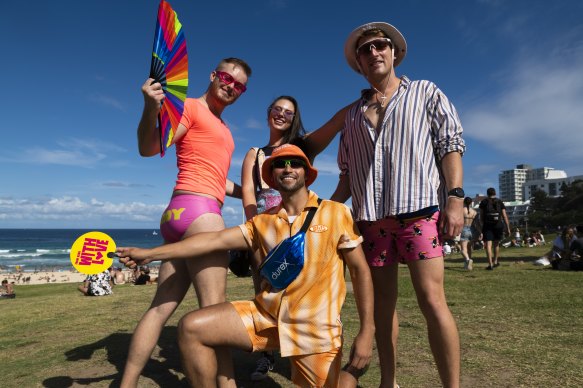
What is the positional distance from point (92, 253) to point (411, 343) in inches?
124

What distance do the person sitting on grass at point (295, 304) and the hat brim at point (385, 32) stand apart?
37.3 inches

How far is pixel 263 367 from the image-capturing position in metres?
3.49

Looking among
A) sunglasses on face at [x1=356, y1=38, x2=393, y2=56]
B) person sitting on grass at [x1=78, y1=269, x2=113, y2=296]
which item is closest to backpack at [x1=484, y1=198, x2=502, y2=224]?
sunglasses on face at [x1=356, y1=38, x2=393, y2=56]

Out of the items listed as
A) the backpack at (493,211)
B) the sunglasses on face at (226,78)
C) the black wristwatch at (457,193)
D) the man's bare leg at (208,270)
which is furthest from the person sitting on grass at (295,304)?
the backpack at (493,211)

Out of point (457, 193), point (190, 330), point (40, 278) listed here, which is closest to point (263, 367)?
point (190, 330)

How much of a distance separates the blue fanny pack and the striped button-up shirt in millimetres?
558

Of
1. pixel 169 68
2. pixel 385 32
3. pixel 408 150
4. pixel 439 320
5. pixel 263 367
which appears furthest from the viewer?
pixel 263 367

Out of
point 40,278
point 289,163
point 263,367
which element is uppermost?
point 289,163

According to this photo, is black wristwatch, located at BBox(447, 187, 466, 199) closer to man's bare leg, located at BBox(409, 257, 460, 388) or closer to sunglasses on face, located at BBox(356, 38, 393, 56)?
man's bare leg, located at BBox(409, 257, 460, 388)

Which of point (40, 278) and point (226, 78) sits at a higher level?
point (226, 78)

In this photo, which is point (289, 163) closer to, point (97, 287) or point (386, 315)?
point (386, 315)

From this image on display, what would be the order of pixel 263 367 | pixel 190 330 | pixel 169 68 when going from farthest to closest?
pixel 263 367
pixel 169 68
pixel 190 330

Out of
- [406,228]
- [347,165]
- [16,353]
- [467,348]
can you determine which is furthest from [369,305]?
[16,353]

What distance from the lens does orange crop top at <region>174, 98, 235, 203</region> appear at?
9.37ft
